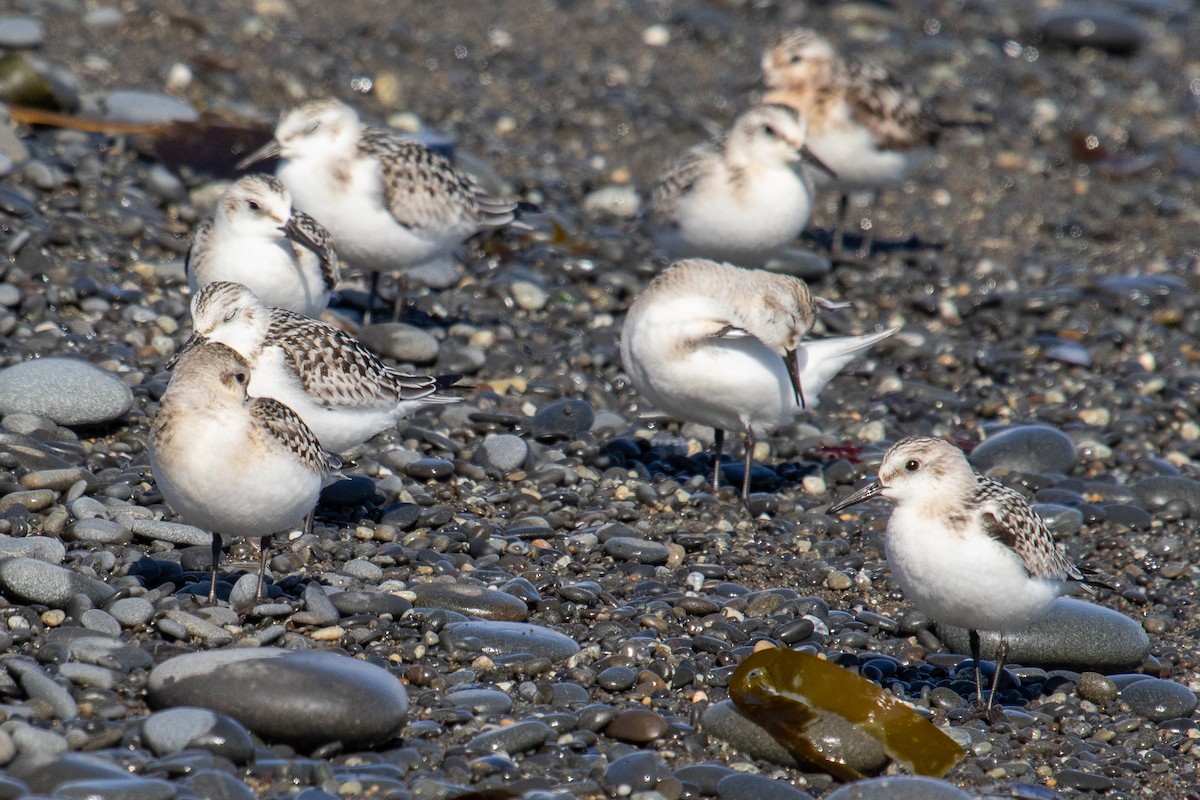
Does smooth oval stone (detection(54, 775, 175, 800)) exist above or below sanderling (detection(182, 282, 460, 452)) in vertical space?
below

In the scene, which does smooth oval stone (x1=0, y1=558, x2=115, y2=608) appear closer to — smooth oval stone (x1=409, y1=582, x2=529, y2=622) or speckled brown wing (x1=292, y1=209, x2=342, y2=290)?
smooth oval stone (x1=409, y1=582, x2=529, y2=622)

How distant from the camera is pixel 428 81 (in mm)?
15742

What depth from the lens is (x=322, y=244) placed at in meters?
9.41

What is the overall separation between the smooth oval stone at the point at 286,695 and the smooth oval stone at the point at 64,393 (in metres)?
3.00

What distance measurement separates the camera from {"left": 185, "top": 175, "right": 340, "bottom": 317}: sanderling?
907 cm

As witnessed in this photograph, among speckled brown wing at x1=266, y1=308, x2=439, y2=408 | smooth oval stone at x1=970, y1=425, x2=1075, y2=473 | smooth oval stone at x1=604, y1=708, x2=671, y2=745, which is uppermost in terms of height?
smooth oval stone at x1=970, y1=425, x2=1075, y2=473

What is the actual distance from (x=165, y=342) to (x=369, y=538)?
9.36ft

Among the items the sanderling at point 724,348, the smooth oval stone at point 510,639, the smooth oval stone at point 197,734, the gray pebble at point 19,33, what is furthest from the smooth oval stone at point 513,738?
the gray pebble at point 19,33

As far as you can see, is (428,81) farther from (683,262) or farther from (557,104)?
(683,262)

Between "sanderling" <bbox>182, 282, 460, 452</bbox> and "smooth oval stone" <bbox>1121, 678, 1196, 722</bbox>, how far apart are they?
14.1 ft

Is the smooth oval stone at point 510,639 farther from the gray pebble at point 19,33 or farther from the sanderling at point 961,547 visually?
the gray pebble at point 19,33

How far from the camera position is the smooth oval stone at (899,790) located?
5805mm

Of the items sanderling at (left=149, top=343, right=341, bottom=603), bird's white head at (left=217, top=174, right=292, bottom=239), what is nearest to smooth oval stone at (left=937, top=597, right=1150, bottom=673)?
sanderling at (left=149, top=343, right=341, bottom=603)

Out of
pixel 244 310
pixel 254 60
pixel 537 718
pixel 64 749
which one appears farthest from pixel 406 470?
pixel 254 60
